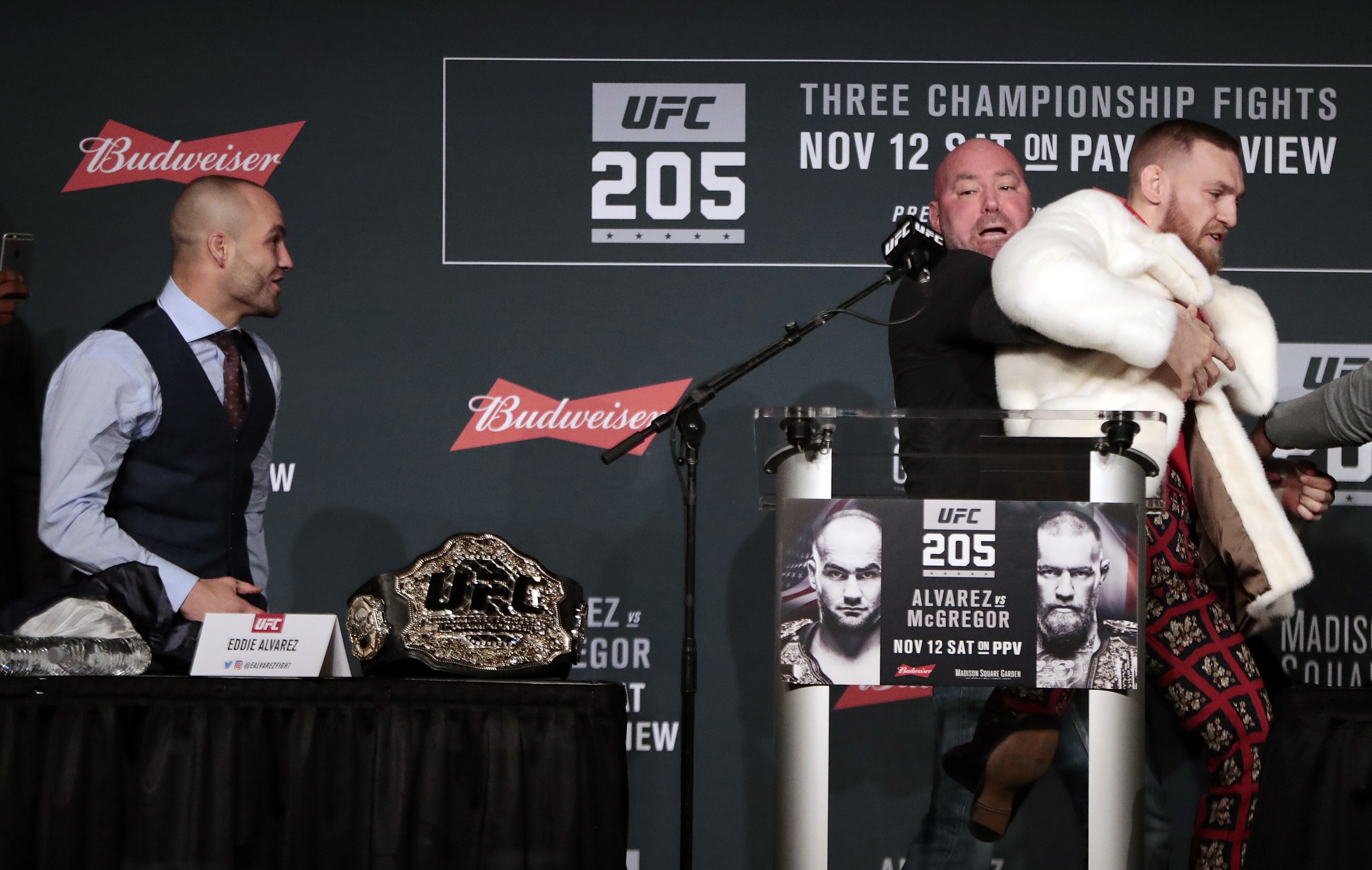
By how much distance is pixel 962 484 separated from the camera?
1812mm

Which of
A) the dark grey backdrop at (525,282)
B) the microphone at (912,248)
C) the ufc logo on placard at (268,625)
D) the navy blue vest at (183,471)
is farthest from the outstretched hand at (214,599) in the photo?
the microphone at (912,248)

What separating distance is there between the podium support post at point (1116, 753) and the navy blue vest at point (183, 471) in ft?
5.59

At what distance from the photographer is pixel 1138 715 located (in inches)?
70.7

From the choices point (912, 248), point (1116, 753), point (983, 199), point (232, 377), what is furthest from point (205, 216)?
point (1116, 753)

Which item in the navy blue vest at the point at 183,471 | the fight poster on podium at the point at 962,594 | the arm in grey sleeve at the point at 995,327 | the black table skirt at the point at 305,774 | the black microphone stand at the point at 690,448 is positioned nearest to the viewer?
the fight poster on podium at the point at 962,594

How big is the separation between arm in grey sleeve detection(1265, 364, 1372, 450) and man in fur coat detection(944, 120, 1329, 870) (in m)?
0.07

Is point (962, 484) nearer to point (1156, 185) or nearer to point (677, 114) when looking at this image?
point (1156, 185)

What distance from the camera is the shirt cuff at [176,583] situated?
2.36 meters

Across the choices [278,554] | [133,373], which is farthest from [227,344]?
[278,554]

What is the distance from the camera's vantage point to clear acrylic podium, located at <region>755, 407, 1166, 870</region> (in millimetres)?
1776

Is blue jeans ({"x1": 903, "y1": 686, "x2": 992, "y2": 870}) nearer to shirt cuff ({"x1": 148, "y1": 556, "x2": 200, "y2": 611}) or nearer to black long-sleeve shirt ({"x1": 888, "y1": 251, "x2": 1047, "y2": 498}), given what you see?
black long-sleeve shirt ({"x1": 888, "y1": 251, "x2": 1047, "y2": 498})

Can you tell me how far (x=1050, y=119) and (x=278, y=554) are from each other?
2.39 meters

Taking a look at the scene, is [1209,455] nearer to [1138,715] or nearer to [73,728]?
[1138,715]

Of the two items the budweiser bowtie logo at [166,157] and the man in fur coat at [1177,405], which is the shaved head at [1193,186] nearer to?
the man in fur coat at [1177,405]
